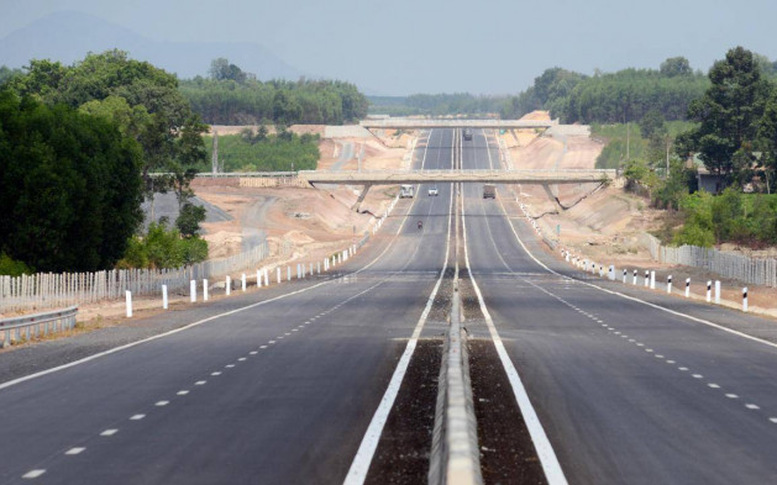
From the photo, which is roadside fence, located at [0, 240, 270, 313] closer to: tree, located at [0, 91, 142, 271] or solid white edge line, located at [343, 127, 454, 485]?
tree, located at [0, 91, 142, 271]

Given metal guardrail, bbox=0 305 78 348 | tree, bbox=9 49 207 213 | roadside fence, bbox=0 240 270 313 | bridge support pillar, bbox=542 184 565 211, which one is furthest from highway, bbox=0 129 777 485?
bridge support pillar, bbox=542 184 565 211

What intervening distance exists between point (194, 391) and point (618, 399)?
6.99 m

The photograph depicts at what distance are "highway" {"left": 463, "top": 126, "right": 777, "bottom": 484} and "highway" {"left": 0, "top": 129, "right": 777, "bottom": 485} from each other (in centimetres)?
5

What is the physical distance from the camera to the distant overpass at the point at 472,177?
150875 mm

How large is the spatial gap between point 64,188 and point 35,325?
76.6ft

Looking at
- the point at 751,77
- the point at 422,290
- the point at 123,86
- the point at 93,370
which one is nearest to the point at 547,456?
the point at 93,370

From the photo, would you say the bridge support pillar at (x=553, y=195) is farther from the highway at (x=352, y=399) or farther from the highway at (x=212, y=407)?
the highway at (x=212, y=407)

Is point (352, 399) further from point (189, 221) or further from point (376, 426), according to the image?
point (189, 221)

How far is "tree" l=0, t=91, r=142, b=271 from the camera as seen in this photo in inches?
2157

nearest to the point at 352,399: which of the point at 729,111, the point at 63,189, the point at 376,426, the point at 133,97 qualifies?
the point at 376,426

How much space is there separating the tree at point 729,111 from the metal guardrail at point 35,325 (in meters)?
98.4

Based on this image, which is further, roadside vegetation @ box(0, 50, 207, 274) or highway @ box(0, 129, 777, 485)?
roadside vegetation @ box(0, 50, 207, 274)

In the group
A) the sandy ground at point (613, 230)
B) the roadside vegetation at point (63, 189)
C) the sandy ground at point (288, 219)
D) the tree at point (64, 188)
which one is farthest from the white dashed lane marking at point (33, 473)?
the sandy ground at point (288, 219)

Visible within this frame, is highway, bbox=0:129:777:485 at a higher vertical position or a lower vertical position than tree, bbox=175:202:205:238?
lower
